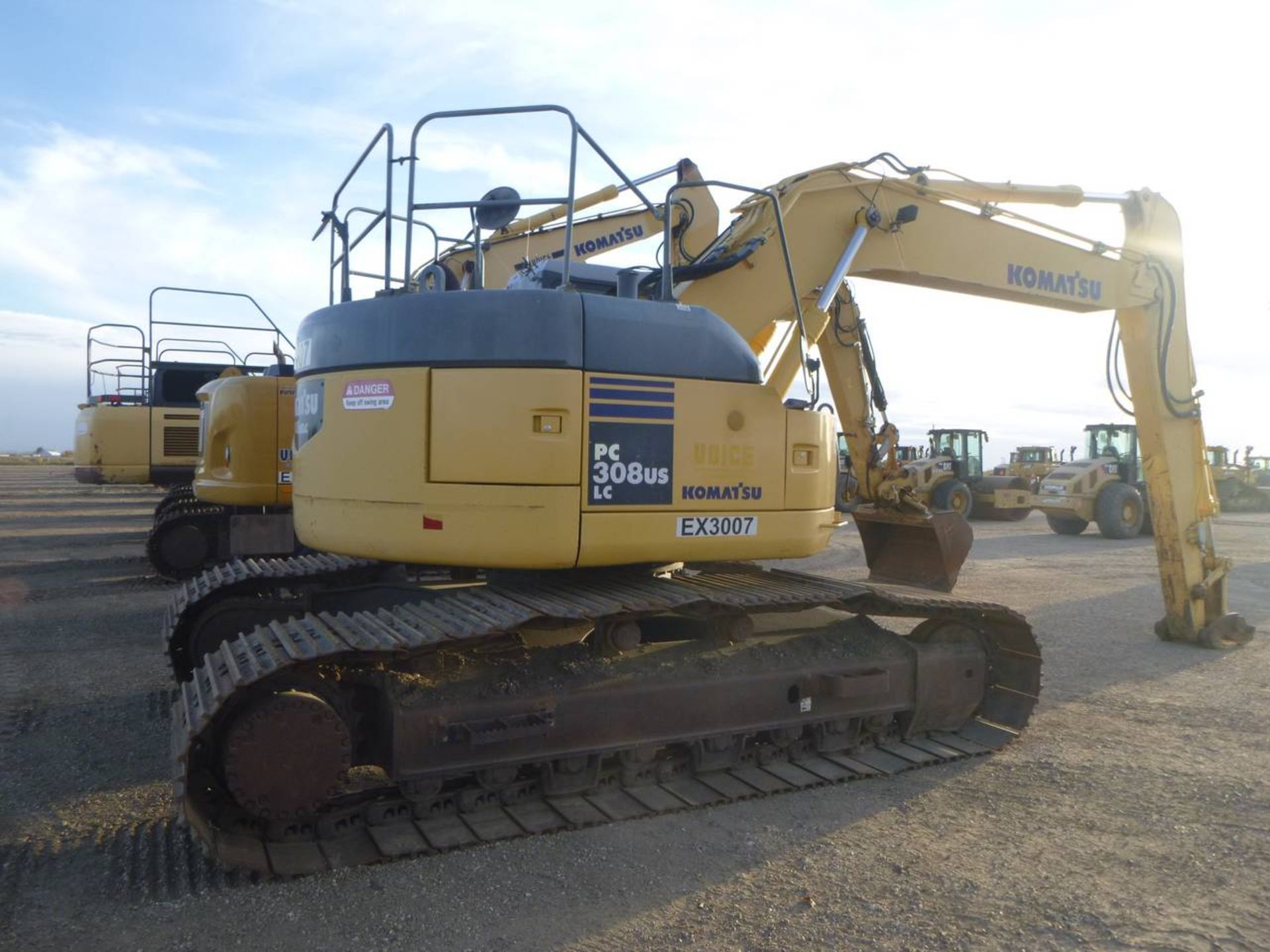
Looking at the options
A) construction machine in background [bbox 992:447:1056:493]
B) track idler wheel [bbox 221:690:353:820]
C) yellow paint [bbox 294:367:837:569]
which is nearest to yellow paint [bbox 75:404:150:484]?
yellow paint [bbox 294:367:837:569]

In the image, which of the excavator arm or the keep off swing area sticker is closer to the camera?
the keep off swing area sticker

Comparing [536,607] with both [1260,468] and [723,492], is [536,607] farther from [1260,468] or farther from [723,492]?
[1260,468]

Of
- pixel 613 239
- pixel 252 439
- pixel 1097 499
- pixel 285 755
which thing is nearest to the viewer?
pixel 285 755

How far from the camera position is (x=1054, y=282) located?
860 cm

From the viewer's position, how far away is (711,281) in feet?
21.3

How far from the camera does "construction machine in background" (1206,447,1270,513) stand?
32.3 metres

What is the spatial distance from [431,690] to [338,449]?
1.35m

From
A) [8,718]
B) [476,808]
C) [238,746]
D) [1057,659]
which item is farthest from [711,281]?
[8,718]

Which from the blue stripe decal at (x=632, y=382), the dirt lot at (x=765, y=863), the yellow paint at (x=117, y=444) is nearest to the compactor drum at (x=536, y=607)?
the blue stripe decal at (x=632, y=382)

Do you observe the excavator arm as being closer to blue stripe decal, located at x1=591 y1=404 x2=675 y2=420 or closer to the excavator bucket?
the excavator bucket

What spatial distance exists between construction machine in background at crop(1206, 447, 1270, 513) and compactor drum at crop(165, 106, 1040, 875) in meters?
31.6

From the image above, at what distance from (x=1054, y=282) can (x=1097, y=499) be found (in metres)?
14.8

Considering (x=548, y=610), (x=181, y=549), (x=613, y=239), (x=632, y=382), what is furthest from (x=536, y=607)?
(x=181, y=549)

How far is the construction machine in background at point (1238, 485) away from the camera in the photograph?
3231 cm
